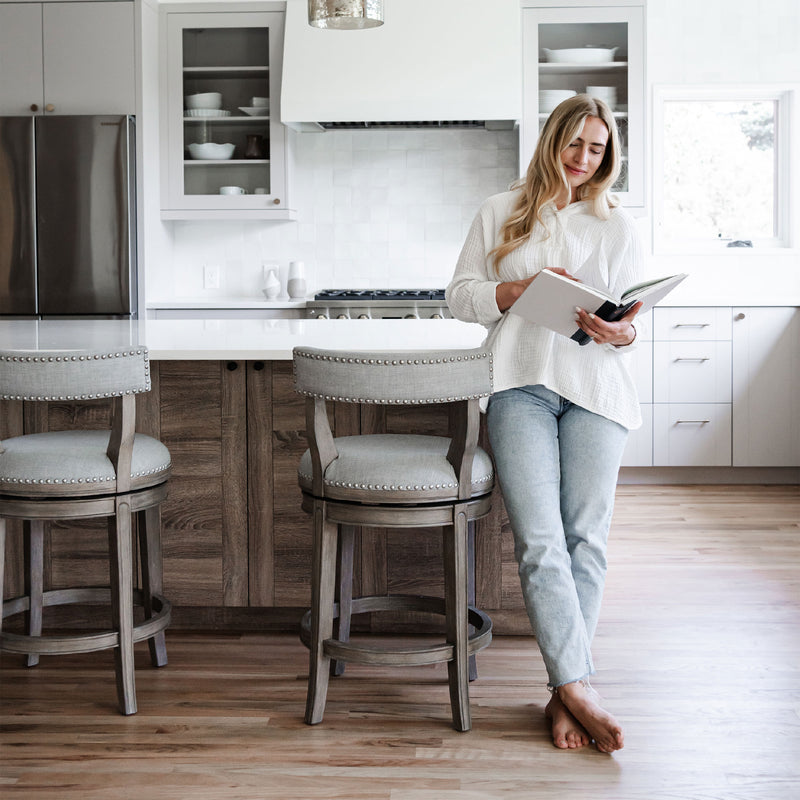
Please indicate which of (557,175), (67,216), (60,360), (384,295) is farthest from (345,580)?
(67,216)

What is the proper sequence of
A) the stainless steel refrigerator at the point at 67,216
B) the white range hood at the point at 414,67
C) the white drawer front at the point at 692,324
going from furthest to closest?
1. the white drawer front at the point at 692,324
2. the white range hood at the point at 414,67
3. the stainless steel refrigerator at the point at 67,216

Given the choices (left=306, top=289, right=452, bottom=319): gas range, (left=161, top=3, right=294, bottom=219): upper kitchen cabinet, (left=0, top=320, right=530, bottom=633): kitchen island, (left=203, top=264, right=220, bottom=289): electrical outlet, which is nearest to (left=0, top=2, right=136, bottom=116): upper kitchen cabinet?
(left=161, top=3, right=294, bottom=219): upper kitchen cabinet

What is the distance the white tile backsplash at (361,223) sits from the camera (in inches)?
208

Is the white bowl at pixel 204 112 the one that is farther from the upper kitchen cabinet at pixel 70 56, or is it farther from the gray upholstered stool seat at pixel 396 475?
the gray upholstered stool seat at pixel 396 475

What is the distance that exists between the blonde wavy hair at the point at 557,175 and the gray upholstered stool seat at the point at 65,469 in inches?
37.5

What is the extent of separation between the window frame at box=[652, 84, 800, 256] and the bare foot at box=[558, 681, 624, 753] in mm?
3587

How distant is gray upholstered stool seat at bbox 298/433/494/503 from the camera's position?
2.16 m

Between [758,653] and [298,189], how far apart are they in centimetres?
346

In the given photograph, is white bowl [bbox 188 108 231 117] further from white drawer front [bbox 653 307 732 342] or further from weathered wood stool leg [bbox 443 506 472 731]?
weathered wood stool leg [bbox 443 506 472 731]

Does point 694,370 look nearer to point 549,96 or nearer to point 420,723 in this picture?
point 549,96

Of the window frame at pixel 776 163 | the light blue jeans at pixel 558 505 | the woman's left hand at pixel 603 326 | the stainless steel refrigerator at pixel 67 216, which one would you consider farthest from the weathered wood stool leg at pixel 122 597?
the window frame at pixel 776 163

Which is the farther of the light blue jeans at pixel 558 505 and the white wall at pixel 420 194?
the white wall at pixel 420 194

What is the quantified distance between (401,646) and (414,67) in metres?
2.95

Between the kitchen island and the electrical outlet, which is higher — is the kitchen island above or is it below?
below
